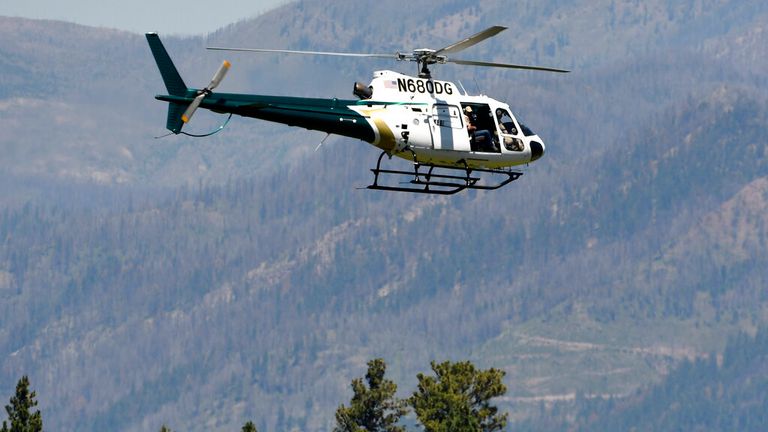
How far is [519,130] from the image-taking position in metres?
75.8

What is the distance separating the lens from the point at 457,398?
105562 mm

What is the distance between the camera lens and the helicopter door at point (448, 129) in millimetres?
72438

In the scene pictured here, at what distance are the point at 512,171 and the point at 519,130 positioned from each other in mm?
2600

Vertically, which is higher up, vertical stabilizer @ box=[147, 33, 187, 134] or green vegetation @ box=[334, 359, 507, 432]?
vertical stabilizer @ box=[147, 33, 187, 134]

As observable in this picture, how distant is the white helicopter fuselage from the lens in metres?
71.9

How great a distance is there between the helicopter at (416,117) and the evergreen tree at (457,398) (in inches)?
1226

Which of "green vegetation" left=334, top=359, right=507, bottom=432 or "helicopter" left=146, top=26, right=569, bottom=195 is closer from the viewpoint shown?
"helicopter" left=146, top=26, right=569, bottom=195

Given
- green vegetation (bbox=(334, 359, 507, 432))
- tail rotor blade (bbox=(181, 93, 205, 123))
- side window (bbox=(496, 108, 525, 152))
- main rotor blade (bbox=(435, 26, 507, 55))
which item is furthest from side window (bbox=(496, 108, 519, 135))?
green vegetation (bbox=(334, 359, 507, 432))

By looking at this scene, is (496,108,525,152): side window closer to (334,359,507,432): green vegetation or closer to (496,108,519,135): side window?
(496,108,519,135): side window

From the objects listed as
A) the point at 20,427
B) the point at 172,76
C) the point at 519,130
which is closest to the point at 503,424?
the point at 20,427

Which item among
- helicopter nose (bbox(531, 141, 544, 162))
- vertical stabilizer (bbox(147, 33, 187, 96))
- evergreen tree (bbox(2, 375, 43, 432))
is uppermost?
vertical stabilizer (bbox(147, 33, 187, 96))

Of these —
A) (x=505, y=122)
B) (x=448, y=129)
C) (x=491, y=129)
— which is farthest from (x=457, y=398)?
(x=448, y=129)

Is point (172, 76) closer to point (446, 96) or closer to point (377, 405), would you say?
point (446, 96)

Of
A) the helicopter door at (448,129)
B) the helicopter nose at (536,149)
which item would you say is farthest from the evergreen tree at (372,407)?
the helicopter door at (448,129)
